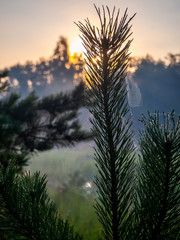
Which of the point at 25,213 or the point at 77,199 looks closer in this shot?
the point at 25,213

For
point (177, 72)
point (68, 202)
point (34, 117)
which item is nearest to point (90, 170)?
point (68, 202)

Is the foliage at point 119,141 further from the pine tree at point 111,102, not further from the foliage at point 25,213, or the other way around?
the foliage at point 25,213

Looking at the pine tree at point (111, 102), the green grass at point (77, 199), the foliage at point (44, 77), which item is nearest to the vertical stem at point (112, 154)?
the pine tree at point (111, 102)

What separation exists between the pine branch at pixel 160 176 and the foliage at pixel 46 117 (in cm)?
185

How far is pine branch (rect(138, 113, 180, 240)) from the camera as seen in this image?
476mm

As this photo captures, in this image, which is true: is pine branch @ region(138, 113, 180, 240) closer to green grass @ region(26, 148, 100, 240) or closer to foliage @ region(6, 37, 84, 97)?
green grass @ region(26, 148, 100, 240)

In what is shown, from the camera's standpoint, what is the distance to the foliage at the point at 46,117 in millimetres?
2494

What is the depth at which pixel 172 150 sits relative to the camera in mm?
476

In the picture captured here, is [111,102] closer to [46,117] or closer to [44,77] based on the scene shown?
[46,117]

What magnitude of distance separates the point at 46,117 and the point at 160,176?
227 centimetres

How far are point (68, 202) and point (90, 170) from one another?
413cm

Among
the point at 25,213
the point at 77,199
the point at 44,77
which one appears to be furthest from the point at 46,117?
the point at 44,77

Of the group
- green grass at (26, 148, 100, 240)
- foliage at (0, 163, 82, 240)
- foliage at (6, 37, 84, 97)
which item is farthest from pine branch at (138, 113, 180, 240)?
foliage at (6, 37, 84, 97)

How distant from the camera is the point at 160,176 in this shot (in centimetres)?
52
